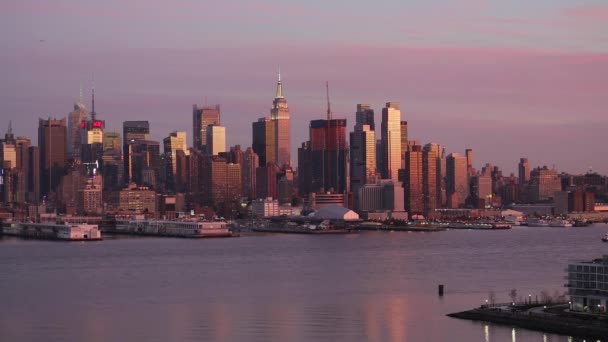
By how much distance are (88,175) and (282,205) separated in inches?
874

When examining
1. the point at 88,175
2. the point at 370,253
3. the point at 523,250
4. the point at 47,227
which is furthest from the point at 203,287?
the point at 88,175

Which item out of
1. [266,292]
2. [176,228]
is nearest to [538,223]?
[176,228]

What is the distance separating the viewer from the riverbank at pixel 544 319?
20.2 m

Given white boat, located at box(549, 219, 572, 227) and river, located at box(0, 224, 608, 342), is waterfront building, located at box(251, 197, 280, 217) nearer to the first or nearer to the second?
white boat, located at box(549, 219, 572, 227)

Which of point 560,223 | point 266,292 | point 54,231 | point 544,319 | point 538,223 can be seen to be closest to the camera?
point 544,319

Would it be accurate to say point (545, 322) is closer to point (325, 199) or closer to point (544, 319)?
point (544, 319)

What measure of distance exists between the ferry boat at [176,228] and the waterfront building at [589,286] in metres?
44.1

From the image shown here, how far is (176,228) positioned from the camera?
69.0m

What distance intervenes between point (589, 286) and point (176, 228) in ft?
160

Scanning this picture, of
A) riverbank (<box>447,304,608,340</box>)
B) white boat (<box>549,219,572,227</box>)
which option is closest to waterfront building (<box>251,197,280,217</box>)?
white boat (<box>549,219,572,227</box>)

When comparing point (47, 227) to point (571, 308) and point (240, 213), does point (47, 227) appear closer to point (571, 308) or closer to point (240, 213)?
point (240, 213)

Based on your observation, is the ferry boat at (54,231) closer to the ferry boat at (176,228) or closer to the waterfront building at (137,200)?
the ferry boat at (176,228)

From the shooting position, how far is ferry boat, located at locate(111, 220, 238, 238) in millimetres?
66250

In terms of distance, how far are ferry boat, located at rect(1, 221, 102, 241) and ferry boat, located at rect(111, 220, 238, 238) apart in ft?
17.0
